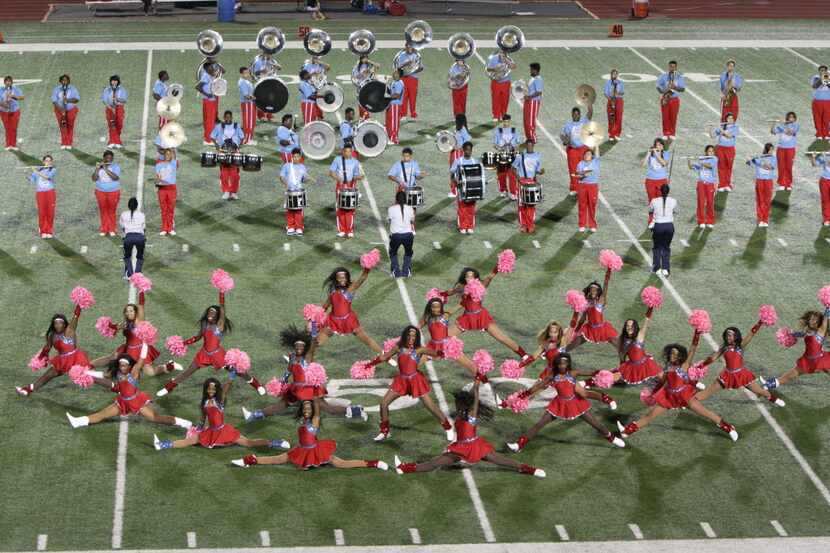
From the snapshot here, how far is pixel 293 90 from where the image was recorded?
103 ft

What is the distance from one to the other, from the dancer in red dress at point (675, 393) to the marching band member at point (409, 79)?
44.0 ft

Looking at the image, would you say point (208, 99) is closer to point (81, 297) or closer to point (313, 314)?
point (81, 297)

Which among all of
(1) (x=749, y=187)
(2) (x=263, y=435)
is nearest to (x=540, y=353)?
(2) (x=263, y=435)

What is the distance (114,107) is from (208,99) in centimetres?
170

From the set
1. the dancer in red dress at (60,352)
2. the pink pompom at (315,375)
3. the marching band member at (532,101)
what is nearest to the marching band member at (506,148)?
the marching band member at (532,101)

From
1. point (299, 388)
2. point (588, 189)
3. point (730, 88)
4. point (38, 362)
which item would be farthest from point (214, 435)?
point (730, 88)

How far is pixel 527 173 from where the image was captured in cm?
2248

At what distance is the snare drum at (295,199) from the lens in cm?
2208

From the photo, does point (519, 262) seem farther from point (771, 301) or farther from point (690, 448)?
point (690, 448)

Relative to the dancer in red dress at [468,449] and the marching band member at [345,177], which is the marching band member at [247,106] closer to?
the marching band member at [345,177]

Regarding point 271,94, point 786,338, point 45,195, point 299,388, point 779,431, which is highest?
point 271,94

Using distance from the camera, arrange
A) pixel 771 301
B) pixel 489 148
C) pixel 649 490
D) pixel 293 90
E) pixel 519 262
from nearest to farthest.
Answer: pixel 649 490, pixel 771 301, pixel 519 262, pixel 489 148, pixel 293 90

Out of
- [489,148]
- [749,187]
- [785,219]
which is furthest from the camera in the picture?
[489,148]

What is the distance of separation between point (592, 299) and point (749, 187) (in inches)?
346
